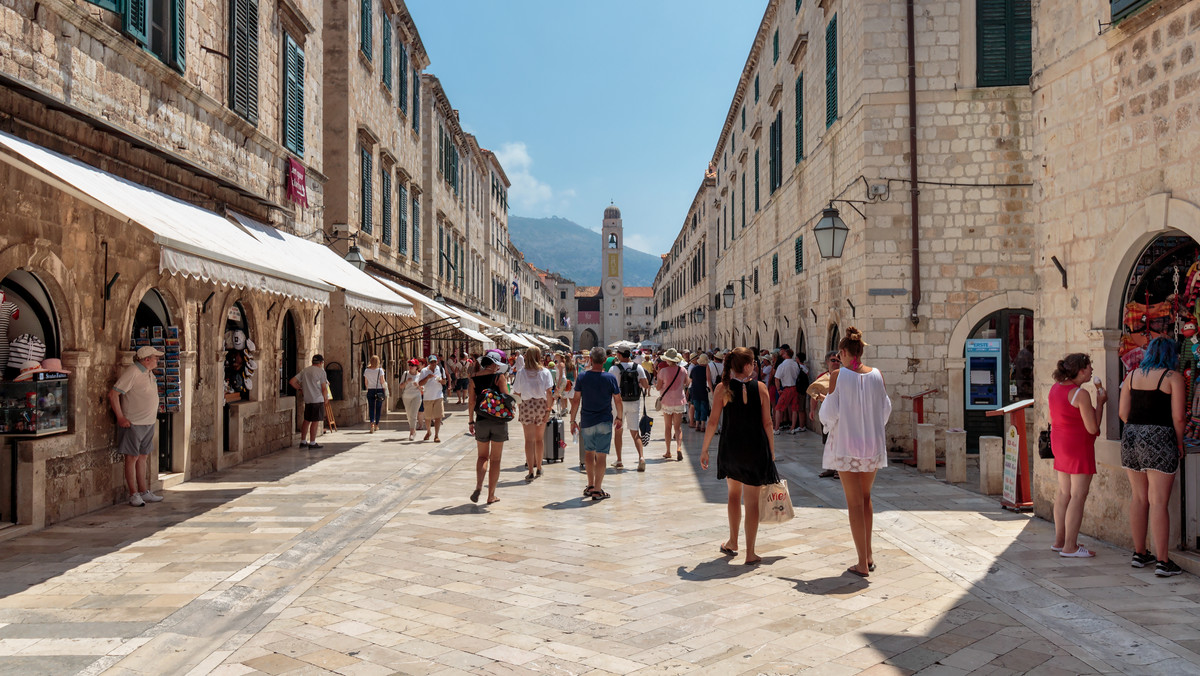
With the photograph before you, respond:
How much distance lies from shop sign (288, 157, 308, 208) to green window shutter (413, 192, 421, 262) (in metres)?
9.86

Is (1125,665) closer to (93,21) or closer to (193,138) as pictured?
(93,21)

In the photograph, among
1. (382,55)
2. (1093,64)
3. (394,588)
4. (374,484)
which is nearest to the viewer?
(394,588)

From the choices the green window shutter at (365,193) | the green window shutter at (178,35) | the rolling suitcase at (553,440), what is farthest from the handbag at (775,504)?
the green window shutter at (365,193)

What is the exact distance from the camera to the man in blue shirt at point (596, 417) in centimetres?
884

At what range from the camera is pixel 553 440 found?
1213cm

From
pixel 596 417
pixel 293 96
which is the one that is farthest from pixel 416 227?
pixel 596 417

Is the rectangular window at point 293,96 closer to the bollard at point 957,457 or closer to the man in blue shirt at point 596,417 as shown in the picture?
the man in blue shirt at point 596,417

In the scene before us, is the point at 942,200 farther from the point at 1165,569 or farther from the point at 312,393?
the point at 312,393

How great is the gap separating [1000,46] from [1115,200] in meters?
6.67

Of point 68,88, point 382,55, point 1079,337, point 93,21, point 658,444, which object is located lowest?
point 658,444

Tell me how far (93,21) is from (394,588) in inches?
226

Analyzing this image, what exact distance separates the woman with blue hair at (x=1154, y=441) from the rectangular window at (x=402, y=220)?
18266 mm

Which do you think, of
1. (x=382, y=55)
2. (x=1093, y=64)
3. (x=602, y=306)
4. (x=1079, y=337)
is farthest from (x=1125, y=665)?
(x=602, y=306)

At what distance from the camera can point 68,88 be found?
7.21 meters
